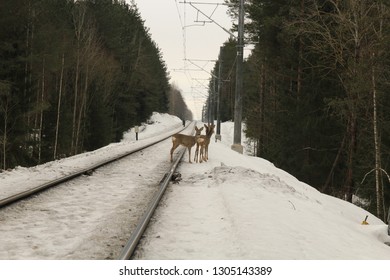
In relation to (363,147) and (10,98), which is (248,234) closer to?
(363,147)

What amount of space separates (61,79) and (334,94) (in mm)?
18566

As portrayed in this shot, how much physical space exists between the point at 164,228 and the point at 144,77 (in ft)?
161

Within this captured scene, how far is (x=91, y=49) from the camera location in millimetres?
33250

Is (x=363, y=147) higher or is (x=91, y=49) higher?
(x=91, y=49)

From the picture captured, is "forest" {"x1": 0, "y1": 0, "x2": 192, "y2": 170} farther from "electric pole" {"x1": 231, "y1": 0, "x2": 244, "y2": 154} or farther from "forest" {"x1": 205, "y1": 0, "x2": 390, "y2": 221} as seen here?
"forest" {"x1": 205, "y1": 0, "x2": 390, "y2": 221}

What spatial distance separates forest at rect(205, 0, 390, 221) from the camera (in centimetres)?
1340

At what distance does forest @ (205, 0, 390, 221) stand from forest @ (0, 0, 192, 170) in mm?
12242

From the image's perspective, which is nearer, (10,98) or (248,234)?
(248,234)

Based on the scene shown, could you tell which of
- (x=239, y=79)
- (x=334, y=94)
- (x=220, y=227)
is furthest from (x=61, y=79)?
(x=220, y=227)

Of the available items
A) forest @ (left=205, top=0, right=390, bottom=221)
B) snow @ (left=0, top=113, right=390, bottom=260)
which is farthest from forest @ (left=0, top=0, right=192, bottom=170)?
forest @ (left=205, top=0, right=390, bottom=221)

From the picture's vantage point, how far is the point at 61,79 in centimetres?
Result: 2667

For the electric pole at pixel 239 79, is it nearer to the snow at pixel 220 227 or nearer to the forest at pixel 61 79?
the snow at pixel 220 227
